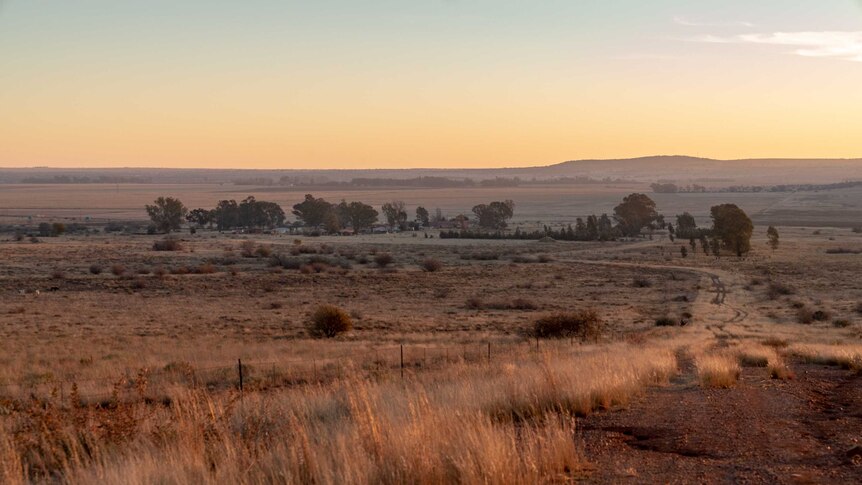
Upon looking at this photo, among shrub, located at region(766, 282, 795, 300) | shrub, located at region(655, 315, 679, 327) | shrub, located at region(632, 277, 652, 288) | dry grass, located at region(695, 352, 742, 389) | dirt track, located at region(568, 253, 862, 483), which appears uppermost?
dirt track, located at region(568, 253, 862, 483)

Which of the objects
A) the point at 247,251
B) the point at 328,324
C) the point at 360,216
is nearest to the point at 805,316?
the point at 328,324

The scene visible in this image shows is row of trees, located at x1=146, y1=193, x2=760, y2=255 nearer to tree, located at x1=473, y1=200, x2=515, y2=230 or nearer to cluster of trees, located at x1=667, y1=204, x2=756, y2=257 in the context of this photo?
tree, located at x1=473, y1=200, x2=515, y2=230

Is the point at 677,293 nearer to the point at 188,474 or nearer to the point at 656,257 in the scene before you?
the point at 656,257

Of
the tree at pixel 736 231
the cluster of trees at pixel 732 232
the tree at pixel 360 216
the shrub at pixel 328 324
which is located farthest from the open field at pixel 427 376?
the tree at pixel 360 216

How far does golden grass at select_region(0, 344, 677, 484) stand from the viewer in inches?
277

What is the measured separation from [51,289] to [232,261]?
25.4 m

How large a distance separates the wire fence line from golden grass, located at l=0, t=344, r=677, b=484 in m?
7.19

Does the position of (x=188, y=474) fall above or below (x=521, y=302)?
above

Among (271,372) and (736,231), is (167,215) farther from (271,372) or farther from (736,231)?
(271,372)

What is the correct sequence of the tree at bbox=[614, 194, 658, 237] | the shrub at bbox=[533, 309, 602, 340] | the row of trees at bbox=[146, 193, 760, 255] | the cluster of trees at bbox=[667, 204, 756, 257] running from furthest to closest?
the tree at bbox=[614, 194, 658, 237] < the row of trees at bbox=[146, 193, 760, 255] < the cluster of trees at bbox=[667, 204, 756, 257] < the shrub at bbox=[533, 309, 602, 340]

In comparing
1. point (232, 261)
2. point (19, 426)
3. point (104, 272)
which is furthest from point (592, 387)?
point (232, 261)

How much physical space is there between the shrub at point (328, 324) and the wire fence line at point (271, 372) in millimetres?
9244

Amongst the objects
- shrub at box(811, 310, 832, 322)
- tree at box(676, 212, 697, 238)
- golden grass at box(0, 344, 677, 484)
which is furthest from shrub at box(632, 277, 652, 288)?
tree at box(676, 212, 697, 238)

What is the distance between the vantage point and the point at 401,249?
102m
